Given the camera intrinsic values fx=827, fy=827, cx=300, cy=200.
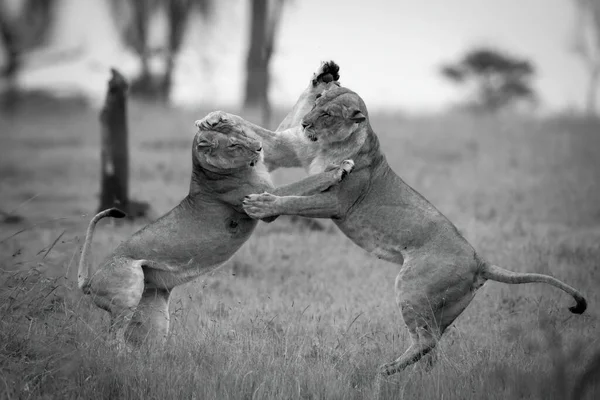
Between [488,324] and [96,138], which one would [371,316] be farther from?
[96,138]

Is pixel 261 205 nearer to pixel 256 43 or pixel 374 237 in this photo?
pixel 374 237

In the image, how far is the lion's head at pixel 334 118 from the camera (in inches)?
229

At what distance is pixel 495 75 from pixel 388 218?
24629mm

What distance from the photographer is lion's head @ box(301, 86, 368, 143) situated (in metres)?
5.81

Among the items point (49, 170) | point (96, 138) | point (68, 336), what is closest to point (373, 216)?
point (68, 336)

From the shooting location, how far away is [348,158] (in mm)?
5824

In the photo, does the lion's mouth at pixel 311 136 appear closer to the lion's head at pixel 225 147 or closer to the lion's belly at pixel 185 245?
the lion's head at pixel 225 147

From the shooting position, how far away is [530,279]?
17.7ft

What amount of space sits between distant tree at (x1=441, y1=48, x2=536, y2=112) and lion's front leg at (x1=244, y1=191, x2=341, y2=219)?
24110mm

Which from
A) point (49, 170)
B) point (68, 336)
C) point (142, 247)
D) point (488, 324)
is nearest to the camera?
point (68, 336)

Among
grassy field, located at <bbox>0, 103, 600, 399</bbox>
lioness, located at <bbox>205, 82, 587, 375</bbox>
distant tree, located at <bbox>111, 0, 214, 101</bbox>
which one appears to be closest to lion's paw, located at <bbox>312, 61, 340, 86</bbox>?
lioness, located at <bbox>205, 82, 587, 375</bbox>

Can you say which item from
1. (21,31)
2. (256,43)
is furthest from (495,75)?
(21,31)

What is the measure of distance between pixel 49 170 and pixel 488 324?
11602mm

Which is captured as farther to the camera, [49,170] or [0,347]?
[49,170]
